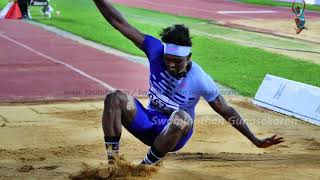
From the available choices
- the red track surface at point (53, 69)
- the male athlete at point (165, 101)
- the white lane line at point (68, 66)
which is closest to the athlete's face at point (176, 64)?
the male athlete at point (165, 101)

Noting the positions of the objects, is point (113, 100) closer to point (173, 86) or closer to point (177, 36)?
point (173, 86)

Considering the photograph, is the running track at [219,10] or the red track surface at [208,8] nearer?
the running track at [219,10]

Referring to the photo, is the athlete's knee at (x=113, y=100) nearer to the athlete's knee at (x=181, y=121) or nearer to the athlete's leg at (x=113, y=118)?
the athlete's leg at (x=113, y=118)

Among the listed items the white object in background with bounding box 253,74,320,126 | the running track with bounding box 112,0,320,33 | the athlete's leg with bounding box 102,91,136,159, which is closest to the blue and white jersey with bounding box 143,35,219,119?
the athlete's leg with bounding box 102,91,136,159

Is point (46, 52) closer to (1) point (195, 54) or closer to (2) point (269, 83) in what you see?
(1) point (195, 54)

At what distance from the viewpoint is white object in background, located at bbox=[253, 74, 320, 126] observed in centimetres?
892

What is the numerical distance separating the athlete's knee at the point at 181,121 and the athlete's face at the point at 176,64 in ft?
1.07

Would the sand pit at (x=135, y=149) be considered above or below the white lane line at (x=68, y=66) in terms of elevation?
above

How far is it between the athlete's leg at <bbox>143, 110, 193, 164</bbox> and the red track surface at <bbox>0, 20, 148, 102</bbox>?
5.03 meters

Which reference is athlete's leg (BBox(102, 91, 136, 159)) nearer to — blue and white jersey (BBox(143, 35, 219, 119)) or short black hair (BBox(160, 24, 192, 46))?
blue and white jersey (BBox(143, 35, 219, 119))

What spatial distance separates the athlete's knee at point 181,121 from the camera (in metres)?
4.98

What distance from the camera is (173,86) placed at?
17.2 feet

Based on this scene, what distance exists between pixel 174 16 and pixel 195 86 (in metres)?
20.7

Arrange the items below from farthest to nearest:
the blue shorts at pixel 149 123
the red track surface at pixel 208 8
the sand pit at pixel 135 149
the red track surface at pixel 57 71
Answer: the red track surface at pixel 208 8 → the red track surface at pixel 57 71 → the sand pit at pixel 135 149 → the blue shorts at pixel 149 123
